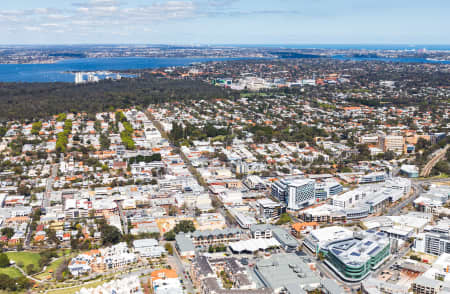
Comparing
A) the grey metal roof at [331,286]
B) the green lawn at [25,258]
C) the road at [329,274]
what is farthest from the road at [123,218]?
the grey metal roof at [331,286]

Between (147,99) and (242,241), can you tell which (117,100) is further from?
(242,241)

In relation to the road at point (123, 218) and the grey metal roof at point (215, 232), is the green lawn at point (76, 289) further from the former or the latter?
the grey metal roof at point (215, 232)

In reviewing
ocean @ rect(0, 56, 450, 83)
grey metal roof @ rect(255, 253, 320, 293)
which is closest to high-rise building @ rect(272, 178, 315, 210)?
grey metal roof @ rect(255, 253, 320, 293)

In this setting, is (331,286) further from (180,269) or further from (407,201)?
(407,201)

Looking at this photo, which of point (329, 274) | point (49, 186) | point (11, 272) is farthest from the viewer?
point (49, 186)

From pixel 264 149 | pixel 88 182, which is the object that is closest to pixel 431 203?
pixel 264 149

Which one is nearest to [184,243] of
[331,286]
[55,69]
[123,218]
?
[123,218]
